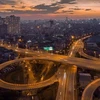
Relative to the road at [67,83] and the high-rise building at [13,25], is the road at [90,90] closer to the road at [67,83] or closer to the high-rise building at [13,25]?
the road at [67,83]

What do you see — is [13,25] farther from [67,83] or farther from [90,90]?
[90,90]

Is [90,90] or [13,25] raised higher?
[13,25]

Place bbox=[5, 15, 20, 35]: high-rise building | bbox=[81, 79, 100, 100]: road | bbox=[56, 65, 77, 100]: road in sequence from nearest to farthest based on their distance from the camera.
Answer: bbox=[81, 79, 100, 100]: road → bbox=[56, 65, 77, 100]: road → bbox=[5, 15, 20, 35]: high-rise building

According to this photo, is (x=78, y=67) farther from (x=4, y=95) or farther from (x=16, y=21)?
(x=16, y=21)

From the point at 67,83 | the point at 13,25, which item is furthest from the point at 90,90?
the point at 13,25

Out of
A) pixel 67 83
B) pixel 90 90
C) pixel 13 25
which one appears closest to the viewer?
pixel 90 90

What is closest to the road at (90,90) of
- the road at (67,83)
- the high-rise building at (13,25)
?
the road at (67,83)

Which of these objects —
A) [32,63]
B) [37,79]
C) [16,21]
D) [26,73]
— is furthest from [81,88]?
[16,21]

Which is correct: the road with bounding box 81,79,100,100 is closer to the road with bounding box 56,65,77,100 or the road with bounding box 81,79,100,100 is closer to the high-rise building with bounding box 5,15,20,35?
the road with bounding box 56,65,77,100

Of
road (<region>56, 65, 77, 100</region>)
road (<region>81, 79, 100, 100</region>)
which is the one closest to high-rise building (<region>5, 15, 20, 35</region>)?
road (<region>56, 65, 77, 100</region>)
